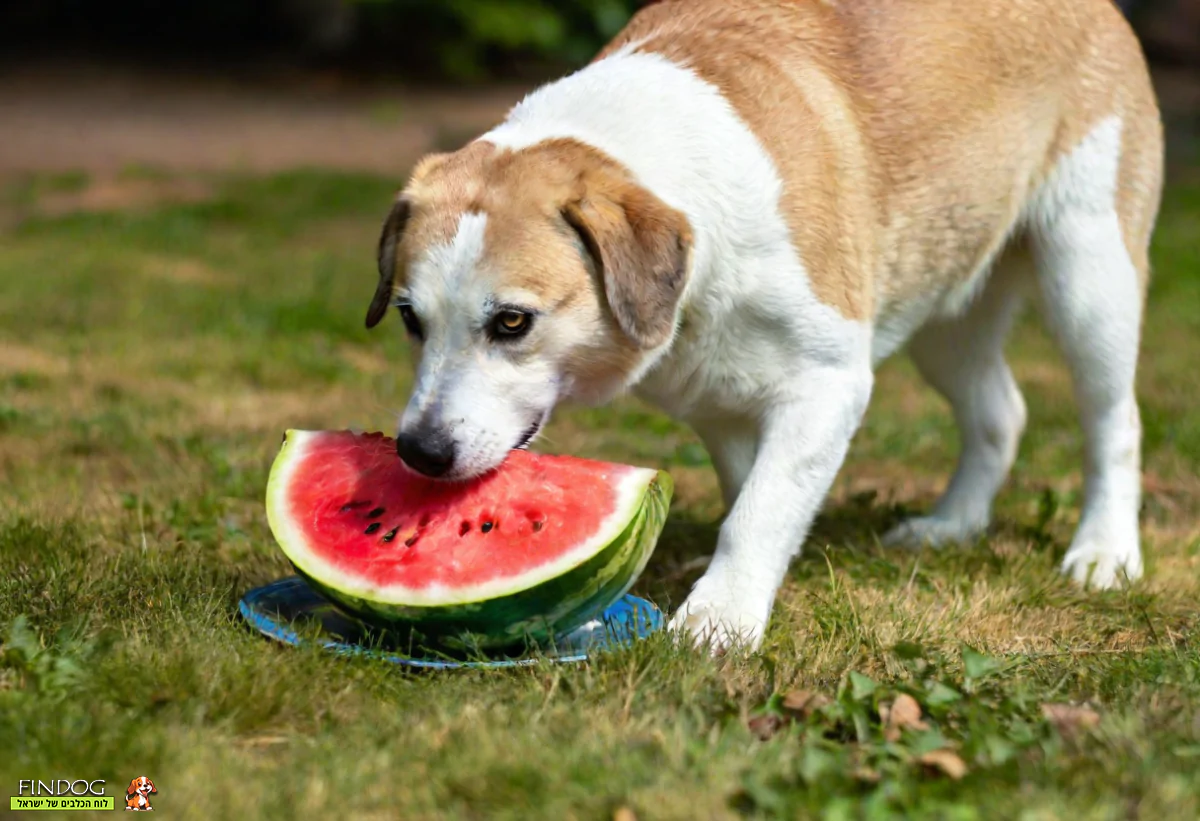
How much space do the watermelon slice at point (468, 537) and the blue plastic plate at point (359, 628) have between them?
78 mm

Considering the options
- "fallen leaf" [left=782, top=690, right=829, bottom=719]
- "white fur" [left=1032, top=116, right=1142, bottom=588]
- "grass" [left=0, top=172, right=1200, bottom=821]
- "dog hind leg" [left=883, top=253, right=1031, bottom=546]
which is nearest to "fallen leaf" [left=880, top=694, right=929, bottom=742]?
"grass" [left=0, top=172, right=1200, bottom=821]

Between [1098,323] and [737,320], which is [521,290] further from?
[1098,323]

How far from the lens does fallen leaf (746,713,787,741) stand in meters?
3.16

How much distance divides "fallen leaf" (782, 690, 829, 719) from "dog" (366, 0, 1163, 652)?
0.51 m

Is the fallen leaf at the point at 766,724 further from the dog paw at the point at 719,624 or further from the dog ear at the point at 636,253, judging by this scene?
the dog ear at the point at 636,253

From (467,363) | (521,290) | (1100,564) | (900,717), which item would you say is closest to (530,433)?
(467,363)

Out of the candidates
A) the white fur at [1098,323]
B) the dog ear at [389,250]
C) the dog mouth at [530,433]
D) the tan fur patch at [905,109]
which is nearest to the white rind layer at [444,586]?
the dog mouth at [530,433]

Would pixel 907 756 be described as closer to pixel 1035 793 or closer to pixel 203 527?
pixel 1035 793

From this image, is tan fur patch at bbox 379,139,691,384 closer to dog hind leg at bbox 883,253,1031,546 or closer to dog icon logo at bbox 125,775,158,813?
dog icon logo at bbox 125,775,158,813

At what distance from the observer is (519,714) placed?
316 centimetres

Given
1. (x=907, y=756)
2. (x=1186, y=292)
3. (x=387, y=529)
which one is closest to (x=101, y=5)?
(x=1186, y=292)

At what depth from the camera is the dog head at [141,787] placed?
2.78 m

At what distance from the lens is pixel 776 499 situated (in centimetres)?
404

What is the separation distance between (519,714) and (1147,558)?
2779 mm
